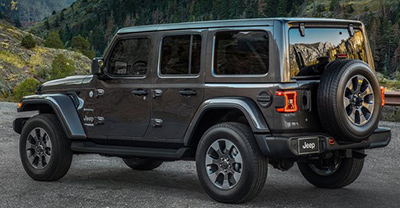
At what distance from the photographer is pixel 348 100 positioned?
6074mm

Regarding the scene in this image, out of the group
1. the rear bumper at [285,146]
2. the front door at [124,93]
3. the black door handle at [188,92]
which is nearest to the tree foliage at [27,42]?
the front door at [124,93]

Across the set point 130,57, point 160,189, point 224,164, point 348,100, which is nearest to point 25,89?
point 130,57

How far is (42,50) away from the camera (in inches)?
2997

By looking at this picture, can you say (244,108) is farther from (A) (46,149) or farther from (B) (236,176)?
(A) (46,149)

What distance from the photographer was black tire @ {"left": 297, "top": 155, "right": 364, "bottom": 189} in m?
7.23

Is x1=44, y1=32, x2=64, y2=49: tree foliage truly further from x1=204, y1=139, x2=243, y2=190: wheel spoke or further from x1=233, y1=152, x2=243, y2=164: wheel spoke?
x1=233, y1=152, x2=243, y2=164: wheel spoke

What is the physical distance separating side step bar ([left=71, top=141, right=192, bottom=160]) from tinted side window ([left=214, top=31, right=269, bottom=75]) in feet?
3.32

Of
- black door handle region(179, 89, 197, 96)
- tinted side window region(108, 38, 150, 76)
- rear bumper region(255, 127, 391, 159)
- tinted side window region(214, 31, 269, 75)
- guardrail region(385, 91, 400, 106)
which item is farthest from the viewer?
guardrail region(385, 91, 400, 106)

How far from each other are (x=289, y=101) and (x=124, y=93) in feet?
7.39

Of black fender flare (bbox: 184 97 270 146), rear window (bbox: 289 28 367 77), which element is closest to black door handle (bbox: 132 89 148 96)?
black fender flare (bbox: 184 97 270 146)

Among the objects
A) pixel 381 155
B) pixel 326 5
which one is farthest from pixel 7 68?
pixel 326 5

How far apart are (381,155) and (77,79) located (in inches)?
210

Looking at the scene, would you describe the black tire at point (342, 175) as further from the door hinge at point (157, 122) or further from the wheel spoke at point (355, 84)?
the door hinge at point (157, 122)

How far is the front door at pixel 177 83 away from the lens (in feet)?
22.0
